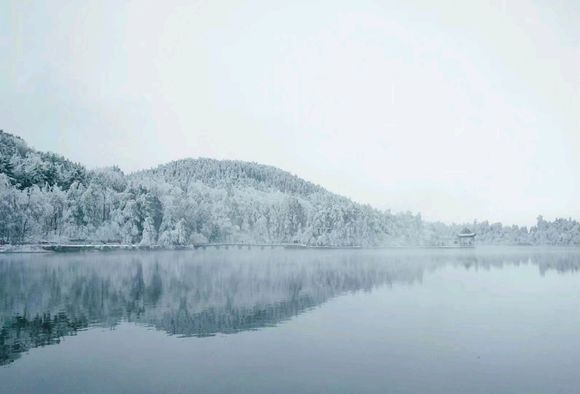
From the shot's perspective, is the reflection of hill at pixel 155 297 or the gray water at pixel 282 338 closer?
the gray water at pixel 282 338

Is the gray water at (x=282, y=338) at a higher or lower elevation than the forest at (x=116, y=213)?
lower

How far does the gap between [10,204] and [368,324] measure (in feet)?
318

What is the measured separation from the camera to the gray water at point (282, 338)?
23062 mm

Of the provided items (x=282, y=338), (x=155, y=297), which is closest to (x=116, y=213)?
(x=155, y=297)

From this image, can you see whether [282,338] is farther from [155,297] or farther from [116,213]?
[116,213]

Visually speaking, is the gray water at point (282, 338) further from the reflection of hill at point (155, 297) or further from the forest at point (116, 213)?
the forest at point (116, 213)

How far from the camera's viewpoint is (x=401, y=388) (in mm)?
22141

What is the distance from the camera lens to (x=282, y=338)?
1233 inches

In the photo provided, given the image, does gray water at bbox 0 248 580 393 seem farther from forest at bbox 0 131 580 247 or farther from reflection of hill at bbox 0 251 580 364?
forest at bbox 0 131 580 247

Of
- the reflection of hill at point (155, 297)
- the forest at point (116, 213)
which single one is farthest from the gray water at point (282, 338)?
the forest at point (116, 213)

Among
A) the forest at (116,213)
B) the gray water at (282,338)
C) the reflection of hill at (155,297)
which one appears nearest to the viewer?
the gray water at (282,338)

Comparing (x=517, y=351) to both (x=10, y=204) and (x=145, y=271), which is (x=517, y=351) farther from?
(x=10, y=204)

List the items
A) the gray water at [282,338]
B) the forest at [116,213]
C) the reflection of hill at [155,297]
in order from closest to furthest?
the gray water at [282,338], the reflection of hill at [155,297], the forest at [116,213]

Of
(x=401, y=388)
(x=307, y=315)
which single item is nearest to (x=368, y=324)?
(x=307, y=315)
